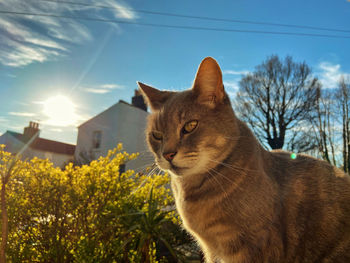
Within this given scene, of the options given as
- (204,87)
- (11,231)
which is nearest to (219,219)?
(204,87)

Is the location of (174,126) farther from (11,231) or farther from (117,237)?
(11,231)

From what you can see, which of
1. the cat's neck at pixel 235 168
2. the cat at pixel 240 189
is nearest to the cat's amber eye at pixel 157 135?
the cat at pixel 240 189

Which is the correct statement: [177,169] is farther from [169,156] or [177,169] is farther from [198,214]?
[198,214]

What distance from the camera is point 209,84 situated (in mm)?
1459

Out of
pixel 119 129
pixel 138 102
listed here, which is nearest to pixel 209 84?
pixel 119 129

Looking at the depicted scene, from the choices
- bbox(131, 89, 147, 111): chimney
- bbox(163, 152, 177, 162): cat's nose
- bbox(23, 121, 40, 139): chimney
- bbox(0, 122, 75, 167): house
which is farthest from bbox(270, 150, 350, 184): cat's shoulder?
bbox(23, 121, 40, 139): chimney

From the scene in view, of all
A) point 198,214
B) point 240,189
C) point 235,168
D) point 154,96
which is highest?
point 154,96

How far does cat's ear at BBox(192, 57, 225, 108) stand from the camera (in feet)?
4.54

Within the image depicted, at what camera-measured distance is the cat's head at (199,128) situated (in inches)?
54.8

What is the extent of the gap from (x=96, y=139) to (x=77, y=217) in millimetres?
11391

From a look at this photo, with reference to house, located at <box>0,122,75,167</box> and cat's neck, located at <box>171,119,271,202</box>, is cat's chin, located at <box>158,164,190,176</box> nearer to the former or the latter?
cat's neck, located at <box>171,119,271,202</box>

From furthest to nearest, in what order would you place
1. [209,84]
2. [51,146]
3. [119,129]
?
[51,146] < [119,129] < [209,84]

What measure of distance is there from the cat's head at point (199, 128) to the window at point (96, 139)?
12656 mm

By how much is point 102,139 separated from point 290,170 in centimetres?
1287
